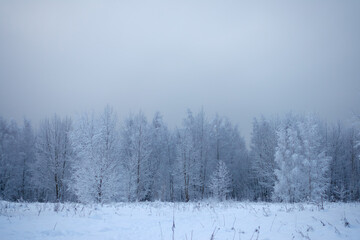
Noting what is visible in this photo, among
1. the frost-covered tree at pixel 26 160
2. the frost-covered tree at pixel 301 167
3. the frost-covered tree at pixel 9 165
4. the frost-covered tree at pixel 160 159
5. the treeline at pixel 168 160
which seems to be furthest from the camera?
the frost-covered tree at pixel 160 159

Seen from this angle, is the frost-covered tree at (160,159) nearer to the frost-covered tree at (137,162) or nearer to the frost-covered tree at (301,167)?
the frost-covered tree at (137,162)

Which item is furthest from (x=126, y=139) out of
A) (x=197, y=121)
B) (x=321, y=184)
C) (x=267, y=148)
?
(x=321, y=184)

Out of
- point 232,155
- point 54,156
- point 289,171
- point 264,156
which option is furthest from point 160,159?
point 289,171

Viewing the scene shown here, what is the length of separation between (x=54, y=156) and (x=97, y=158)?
10.6 meters

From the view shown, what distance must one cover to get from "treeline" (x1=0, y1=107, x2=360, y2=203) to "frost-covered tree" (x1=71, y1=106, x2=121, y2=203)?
0.10 metres

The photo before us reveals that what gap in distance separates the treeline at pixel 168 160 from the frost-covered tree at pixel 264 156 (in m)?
0.21

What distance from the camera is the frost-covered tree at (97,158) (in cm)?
2008

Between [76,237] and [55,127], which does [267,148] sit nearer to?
[55,127]

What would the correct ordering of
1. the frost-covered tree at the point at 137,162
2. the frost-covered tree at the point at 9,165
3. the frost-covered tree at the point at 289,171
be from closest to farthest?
the frost-covered tree at the point at 289,171
the frost-covered tree at the point at 137,162
the frost-covered tree at the point at 9,165

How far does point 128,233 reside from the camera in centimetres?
504

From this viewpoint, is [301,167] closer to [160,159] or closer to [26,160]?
[160,159]

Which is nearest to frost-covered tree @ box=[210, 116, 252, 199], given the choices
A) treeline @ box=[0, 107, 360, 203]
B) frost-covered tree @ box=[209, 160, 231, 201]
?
treeline @ box=[0, 107, 360, 203]

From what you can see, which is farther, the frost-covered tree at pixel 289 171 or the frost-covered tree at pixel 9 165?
the frost-covered tree at pixel 9 165

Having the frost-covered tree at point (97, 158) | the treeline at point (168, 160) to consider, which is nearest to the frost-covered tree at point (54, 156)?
the treeline at point (168, 160)
